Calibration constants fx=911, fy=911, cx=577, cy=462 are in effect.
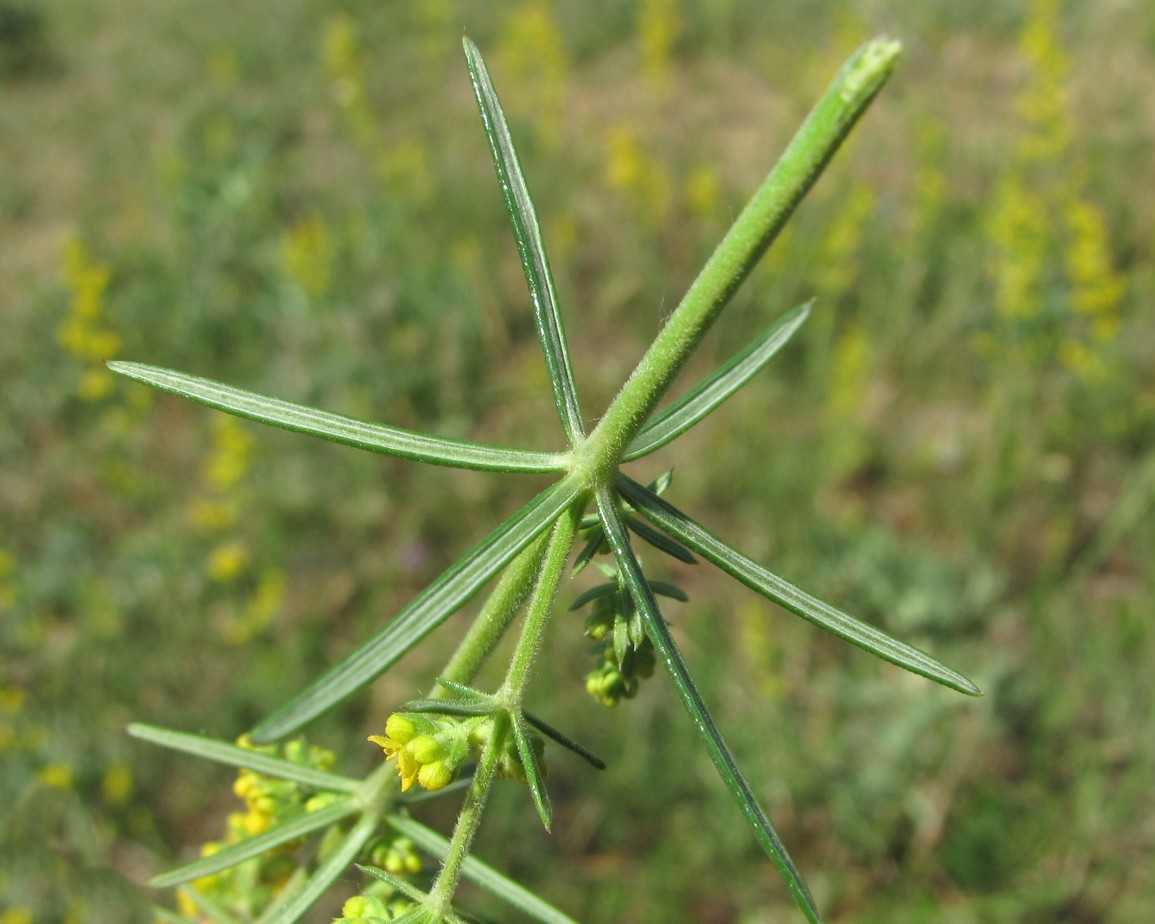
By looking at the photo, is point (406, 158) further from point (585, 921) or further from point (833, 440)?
point (585, 921)

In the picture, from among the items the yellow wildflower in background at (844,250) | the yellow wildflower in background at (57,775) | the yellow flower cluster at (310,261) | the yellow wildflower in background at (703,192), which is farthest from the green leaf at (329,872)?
the yellow wildflower in background at (703,192)

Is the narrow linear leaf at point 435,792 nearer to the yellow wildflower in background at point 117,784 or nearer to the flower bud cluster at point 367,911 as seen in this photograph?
the flower bud cluster at point 367,911

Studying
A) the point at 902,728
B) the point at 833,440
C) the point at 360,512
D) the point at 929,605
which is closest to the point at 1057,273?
the point at 833,440

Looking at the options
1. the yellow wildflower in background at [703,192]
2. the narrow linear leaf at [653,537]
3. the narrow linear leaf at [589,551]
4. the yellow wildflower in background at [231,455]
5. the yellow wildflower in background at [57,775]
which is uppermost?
the yellow wildflower in background at [703,192]

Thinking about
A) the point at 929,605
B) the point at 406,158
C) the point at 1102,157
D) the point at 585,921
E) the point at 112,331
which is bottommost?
the point at 585,921

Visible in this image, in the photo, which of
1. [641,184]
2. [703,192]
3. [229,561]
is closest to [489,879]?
[229,561]
